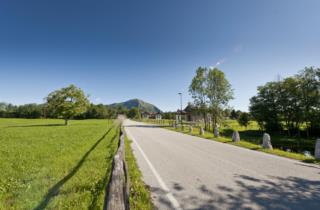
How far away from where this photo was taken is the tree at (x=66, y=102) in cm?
3725

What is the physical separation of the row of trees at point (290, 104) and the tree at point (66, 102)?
41.7 meters

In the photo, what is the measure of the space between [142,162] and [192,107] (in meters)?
27.6

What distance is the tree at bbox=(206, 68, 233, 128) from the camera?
30.9 m

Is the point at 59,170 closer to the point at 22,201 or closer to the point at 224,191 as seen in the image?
the point at 22,201

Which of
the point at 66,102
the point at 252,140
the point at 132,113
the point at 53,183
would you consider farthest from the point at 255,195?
the point at 132,113

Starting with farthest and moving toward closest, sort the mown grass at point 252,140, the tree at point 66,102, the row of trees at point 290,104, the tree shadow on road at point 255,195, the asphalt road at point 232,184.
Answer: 1. the tree at point 66,102
2. the row of trees at point 290,104
3. the mown grass at point 252,140
4. the asphalt road at point 232,184
5. the tree shadow on road at point 255,195

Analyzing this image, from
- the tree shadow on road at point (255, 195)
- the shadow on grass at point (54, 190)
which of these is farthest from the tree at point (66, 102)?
the tree shadow on road at point (255, 195)

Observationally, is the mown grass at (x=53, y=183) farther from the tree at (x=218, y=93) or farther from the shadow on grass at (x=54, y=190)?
the tree at (x=218, y=93)

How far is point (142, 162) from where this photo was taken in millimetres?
7184

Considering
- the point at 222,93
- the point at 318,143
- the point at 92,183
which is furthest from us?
the point at 222,93

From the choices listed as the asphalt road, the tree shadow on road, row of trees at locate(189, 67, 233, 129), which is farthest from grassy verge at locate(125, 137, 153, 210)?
row of trees at locate(189, 67, 233, 129)

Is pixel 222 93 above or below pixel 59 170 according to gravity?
above

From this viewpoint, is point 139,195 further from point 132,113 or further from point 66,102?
point 132,113

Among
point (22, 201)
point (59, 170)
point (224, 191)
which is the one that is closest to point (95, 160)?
point (59, 170)
